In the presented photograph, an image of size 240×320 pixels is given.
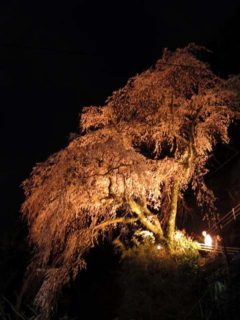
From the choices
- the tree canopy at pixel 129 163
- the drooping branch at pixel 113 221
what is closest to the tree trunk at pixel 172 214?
the tree canopy at pixel 129 163

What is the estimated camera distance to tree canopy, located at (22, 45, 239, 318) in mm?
8820

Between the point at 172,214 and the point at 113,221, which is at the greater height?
the point at 172,214

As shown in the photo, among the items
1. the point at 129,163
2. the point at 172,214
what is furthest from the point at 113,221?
the point at 129,163

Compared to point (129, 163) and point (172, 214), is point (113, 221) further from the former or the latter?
point (129, 163)

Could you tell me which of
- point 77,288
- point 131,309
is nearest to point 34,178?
point 131,309

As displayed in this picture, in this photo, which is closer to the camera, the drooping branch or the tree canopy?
the tree canopy

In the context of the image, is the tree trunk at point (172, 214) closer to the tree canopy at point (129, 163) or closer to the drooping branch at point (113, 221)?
the tree canopy at point (129, 163)

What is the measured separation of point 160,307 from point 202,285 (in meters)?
0.86

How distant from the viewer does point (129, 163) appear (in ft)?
28.8

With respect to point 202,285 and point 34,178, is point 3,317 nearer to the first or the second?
point 202,285

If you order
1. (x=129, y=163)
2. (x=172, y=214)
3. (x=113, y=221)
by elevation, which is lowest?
(x=113, y=221)

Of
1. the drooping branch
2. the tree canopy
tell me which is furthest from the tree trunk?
the drooping branch

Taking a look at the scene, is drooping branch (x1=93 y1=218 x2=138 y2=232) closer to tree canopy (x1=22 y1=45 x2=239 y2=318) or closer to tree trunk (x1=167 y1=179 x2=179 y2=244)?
tree canopy (x1=22 y1=45 x2=239 y2=318)

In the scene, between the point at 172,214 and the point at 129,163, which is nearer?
the point at 129,163
